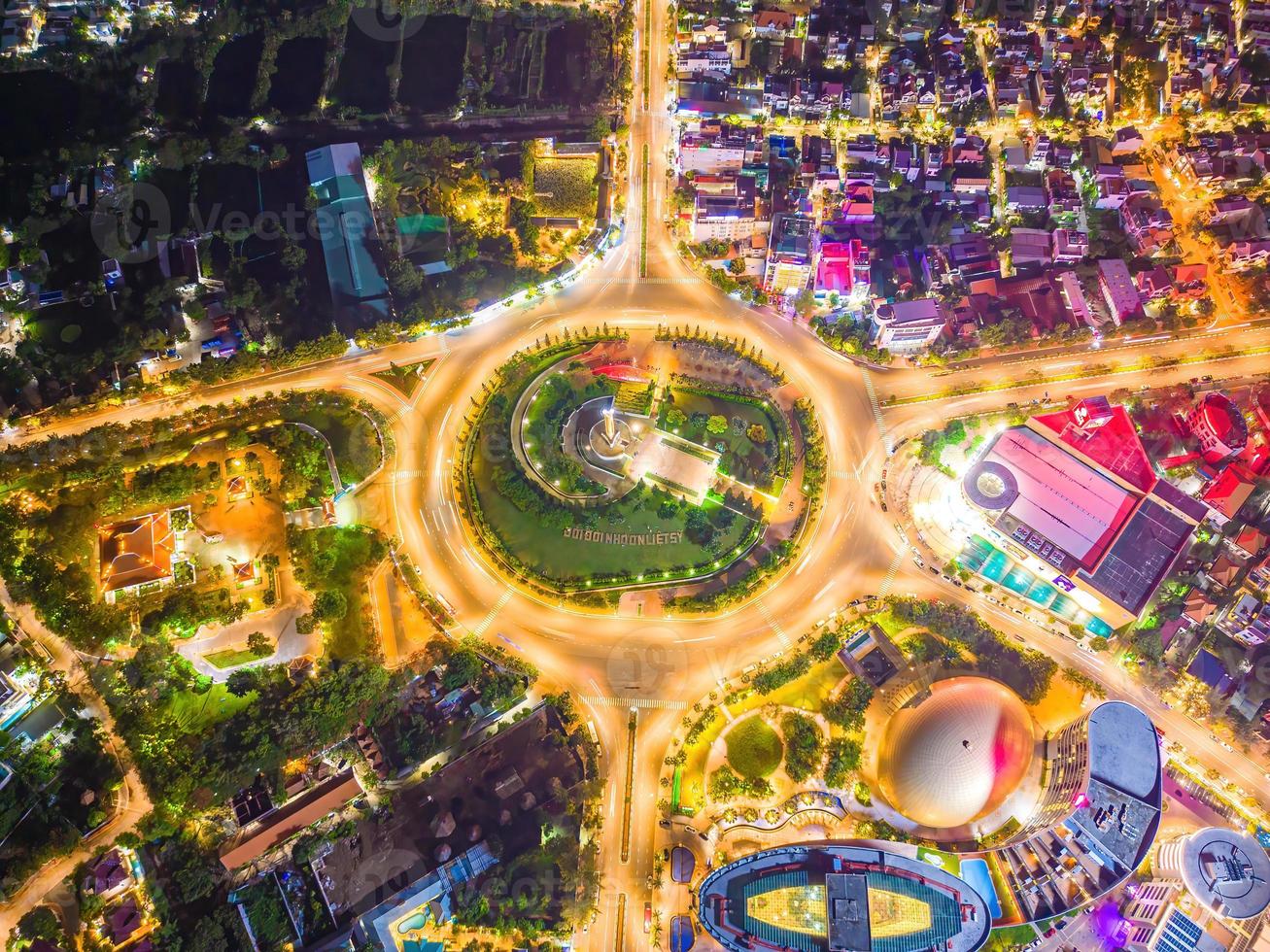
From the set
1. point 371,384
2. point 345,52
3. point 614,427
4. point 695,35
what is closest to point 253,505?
point 371,384

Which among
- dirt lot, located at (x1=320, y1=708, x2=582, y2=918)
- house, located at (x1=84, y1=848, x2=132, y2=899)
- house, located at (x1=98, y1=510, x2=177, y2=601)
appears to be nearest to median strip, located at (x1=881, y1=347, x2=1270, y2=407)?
dirt lot, located at (x1=320, y1=708, x2=582, y2=918)

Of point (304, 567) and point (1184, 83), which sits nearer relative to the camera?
point (304, 567)

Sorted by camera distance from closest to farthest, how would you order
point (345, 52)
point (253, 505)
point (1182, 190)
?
point (253, 505)
point (1182, 190)
point (345, 52)

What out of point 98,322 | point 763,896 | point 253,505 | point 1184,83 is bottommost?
point 763,896

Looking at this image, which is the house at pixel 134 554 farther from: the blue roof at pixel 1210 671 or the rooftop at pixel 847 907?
the blue roof at pixel 1210 671

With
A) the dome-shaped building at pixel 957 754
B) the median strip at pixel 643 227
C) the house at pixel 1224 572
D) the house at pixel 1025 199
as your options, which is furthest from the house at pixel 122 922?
the house at pixel 1025 199

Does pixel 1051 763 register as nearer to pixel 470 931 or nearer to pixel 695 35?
pixel 470 931
